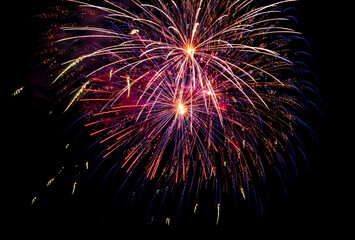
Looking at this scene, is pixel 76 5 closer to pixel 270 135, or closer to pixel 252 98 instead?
pixel 252 98

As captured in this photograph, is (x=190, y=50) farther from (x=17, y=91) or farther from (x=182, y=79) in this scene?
(x=17, y=91)

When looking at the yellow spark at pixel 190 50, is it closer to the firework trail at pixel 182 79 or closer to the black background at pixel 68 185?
the firework trail at pixel 182 79

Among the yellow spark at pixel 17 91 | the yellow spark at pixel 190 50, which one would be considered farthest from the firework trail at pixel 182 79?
the yellow spark at pixel 17 91

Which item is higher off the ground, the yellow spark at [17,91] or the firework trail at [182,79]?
the firework trail at [182,79]

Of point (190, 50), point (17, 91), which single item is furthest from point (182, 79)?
point (17, 91)

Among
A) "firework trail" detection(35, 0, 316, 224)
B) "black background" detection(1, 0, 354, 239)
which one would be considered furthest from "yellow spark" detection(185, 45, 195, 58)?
"black background" detection(1, 0, 354, 239)

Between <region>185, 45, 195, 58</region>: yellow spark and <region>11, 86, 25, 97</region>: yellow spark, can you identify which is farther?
<region>11, 86, 25, 97</region>: yellow spark

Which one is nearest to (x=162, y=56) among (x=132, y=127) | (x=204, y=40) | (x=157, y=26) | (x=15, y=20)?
(x=157, y=26)

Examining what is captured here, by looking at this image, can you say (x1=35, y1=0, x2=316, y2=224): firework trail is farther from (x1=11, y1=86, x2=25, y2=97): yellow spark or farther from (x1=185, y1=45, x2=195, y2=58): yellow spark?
(x1=11, y1=86, x2=25, y2=97): yellow spark

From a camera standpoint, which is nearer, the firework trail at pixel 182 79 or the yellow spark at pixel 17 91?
the firework trail at pixel 182 79

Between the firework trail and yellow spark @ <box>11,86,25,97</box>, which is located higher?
the firework trail
